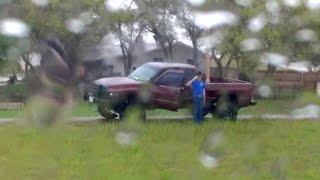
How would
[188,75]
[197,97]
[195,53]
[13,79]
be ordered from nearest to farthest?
1. [13,79]
2. [195,53]
3. [188,75]
4. [197,97]

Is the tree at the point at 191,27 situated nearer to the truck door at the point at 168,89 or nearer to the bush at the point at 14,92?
the truck door at the point at 168,89

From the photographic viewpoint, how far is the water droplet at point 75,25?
0.77 m

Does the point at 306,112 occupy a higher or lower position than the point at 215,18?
lower

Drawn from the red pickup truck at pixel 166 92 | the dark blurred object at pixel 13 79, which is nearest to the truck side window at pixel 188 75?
the red pickup truck at pixel 166 92

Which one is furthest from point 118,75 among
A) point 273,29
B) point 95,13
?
point 273,29

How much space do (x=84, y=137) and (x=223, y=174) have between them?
10.8 inches

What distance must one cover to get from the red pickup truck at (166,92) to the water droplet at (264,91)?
2 cm

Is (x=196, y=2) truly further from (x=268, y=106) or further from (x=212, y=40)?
(x=268, y=106)

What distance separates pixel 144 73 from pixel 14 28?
29 cm

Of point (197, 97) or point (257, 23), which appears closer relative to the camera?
point (257, 23)

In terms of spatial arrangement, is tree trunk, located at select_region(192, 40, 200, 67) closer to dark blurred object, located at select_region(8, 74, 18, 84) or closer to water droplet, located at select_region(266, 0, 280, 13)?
water droplet, located at select_region(266, 0, 280, 13)

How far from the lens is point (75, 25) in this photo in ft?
2.55

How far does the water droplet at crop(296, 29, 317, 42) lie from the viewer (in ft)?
2.65

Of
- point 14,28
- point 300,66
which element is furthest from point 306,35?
point 14,28
